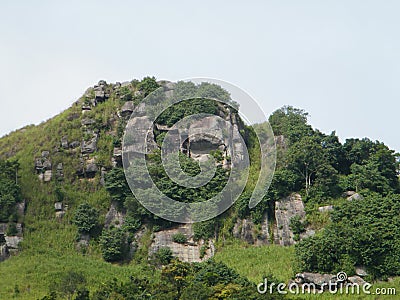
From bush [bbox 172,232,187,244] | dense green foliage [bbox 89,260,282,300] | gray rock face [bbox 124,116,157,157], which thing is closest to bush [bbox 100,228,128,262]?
bush [bbox 172,232,187,244]

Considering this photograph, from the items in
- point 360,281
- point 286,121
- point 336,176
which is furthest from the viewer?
point 286,121

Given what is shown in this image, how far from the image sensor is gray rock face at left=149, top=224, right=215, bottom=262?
40.0 m

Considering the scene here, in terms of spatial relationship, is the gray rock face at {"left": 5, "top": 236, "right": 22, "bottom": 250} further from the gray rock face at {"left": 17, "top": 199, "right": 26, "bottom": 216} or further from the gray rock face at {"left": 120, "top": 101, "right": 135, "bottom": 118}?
the gray rock face at {"left": 120, "top": 101, "right": 135, "bottom": 118}

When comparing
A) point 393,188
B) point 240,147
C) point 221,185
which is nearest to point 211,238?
point 221,185

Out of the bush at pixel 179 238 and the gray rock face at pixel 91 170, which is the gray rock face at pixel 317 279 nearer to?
the bush at pixel 179 238

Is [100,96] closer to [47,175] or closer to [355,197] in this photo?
[47,175]

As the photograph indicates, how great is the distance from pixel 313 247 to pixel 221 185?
966cm

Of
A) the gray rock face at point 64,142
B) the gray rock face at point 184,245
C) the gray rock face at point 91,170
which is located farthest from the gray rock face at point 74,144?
the gray rock face at point 184,245

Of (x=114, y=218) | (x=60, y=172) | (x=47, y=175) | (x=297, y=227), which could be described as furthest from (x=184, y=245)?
(x=47, y=175)

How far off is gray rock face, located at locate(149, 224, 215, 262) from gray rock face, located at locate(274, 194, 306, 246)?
376 cm

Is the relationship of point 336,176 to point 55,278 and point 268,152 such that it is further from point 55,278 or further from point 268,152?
point 55,278

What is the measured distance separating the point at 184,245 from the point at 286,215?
19.3 ft

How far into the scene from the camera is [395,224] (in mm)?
36062

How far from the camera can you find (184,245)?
40562mm
